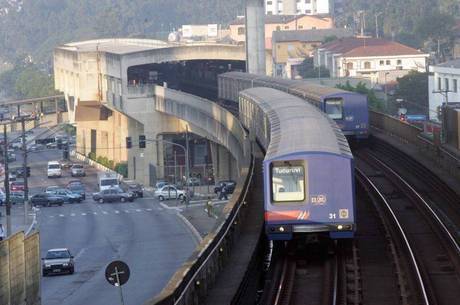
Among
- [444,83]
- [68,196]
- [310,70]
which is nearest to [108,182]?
[68,196]

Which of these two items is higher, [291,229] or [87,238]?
[291,229]

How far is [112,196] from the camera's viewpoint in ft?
229

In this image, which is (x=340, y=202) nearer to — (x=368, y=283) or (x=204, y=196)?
(x=368, y=283)

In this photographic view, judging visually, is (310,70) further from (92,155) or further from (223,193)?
(223,193)

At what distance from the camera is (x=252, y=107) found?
45.9 m

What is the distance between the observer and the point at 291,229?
75.2 feet

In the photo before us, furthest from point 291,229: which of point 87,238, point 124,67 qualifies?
point 124,67

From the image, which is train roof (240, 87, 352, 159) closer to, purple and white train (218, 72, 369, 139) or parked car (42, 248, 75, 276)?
purple and white train (218, 72, 369, 139)

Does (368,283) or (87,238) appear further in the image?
(87,238)

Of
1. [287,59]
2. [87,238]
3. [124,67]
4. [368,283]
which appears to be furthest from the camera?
[287,59]

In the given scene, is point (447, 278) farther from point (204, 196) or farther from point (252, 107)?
point (204, 196)

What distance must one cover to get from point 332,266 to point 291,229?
118cm

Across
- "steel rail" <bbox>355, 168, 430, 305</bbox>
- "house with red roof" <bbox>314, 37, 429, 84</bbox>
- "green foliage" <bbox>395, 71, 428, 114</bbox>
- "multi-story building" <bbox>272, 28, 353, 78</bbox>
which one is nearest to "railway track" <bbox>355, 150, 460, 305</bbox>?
"steel rail" <bbox>355, 168, 430, 305</bbox>

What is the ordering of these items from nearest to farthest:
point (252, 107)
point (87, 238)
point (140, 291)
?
point (140, 291) → point (252, 107) → point (87, 238)
